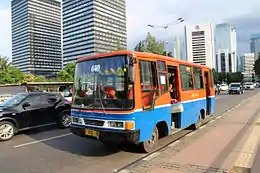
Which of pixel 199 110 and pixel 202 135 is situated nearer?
pixel 202 135

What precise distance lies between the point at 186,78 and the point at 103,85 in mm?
3745

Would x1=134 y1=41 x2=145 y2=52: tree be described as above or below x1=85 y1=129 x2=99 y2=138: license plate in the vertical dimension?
above

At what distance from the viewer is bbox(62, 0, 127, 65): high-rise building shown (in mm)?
86500

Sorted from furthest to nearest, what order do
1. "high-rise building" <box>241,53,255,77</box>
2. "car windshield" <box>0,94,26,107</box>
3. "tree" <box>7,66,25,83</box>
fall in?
"high-rise building" <box>241,53,255,77</box> < "tree" <box>7,66,25,83</box> < "car windshield" <box>0,94,26,107</box>

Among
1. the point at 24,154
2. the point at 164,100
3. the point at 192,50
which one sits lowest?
the point at 24,154

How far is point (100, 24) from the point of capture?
3538 inches

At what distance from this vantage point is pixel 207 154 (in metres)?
6.50

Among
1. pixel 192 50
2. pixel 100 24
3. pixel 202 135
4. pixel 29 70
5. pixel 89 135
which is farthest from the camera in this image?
pixel 29 70

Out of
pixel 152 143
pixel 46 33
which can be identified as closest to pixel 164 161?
pixel 152 143

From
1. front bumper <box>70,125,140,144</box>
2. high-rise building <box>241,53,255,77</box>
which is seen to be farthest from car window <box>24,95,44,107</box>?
high-rise building <box>241,53,255,77</box>

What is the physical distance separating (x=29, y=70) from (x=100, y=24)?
46608mm

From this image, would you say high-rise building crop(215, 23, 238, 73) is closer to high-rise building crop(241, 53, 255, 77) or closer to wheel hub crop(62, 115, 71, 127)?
high-rise building crop(241, 53, 255, 77)

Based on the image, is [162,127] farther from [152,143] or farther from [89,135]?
[89,135]

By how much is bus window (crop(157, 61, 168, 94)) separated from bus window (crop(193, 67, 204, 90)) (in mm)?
3079
